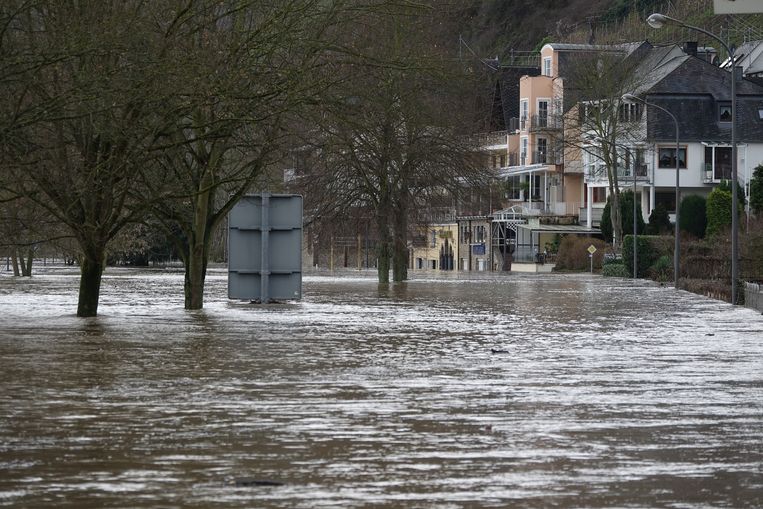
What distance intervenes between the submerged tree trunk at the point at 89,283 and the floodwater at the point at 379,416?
3.26 m

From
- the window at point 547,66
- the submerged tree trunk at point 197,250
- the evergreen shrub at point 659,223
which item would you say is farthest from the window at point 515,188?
the submerged tree trunk at point 197,250

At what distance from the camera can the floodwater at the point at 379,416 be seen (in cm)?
950

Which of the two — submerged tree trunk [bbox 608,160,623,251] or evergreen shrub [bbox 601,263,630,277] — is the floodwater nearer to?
evergreen shrub [bbox 601,263,630,277]

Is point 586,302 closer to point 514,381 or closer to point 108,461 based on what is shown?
point 514,381

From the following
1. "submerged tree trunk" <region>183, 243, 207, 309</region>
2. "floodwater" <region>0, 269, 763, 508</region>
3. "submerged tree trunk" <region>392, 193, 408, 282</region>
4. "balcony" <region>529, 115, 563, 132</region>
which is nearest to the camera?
"floodwater" <region>0, 269, 763, 508</region>

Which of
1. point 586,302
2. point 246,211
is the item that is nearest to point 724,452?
point 246,211

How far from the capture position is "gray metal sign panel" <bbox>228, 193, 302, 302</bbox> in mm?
38719

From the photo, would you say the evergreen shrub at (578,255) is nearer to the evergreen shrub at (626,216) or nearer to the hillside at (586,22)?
the evergreen shrub at (626,216)

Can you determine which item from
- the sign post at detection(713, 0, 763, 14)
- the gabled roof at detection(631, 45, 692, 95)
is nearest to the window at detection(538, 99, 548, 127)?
the gabled roof at detection(631, 45, 692, 95)

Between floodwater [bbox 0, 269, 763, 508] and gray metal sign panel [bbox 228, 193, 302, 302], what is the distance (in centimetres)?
1010

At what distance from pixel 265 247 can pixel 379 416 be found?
2560 cm

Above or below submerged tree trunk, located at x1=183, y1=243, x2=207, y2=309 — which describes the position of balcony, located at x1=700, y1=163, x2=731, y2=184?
above

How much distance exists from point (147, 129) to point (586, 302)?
1806 centimetres

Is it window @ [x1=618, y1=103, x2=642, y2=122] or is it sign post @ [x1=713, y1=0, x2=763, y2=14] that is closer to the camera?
sign post @ [x1=713, y1=0, x2=763, y2=14]
